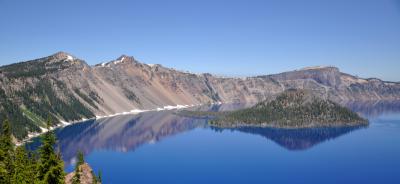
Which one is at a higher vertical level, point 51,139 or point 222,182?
point 51,139

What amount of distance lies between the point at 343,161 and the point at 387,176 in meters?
29.4

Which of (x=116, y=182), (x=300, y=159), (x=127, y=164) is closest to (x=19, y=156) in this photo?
(x=116, y=182)

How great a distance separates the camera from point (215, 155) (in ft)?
652

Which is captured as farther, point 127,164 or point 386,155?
point 386,155

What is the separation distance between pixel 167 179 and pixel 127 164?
3438 centimetres

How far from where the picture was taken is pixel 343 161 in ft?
599

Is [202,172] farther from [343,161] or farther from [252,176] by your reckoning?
[343,161]

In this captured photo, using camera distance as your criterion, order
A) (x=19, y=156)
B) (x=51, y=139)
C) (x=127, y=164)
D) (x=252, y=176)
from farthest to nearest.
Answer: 1. (x=127, y=164)
2. (x=252, y=176)
3. (x=19, y=156)
4. (x=51, y=139)

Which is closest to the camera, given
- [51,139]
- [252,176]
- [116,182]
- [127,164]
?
[51,139]

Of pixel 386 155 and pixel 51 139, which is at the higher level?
pixel 51 139

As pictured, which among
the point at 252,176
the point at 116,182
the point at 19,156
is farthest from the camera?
the point at 252,176

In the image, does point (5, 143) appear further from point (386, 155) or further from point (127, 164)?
point (386, 155)

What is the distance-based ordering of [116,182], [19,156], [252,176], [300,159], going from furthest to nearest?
1. [300,159]
2. [252,176]
3. [116,182]
4. [19,156]

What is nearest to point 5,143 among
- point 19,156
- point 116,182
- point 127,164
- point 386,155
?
point 19,156
